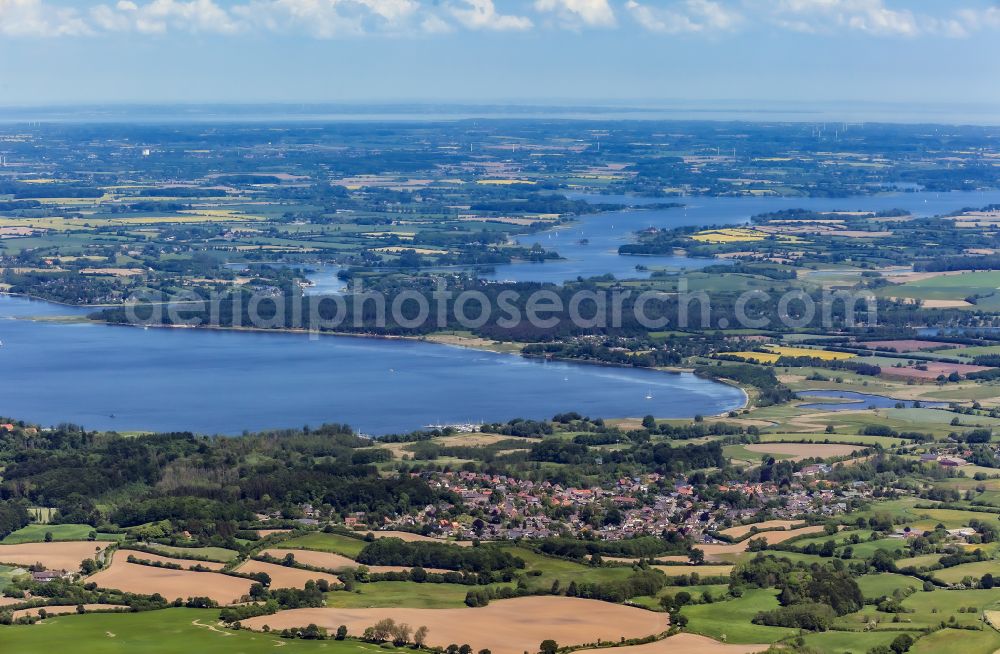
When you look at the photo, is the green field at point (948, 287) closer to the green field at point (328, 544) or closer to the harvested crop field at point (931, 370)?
the harvested crop field at point (931, 370)

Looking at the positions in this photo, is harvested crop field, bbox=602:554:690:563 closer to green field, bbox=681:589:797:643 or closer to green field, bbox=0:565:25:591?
green field, bbox=681:589:797:643

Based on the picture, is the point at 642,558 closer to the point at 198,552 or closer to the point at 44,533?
the point at 198,552

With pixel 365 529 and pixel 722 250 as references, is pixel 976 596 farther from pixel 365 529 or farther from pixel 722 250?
pixel 722 250

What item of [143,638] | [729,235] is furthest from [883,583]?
[729,235]

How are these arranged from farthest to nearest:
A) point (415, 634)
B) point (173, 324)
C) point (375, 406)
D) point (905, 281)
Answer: point (905, 281)
point (173, 324)
point (375, 406)
point (415, 634)

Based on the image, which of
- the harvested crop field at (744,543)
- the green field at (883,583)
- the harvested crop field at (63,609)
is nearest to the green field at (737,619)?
the green field at (883,583)

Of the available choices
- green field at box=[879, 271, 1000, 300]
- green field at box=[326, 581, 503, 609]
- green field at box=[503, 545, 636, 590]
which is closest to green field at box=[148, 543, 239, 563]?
green field at box=[326, 581, 503, 609]

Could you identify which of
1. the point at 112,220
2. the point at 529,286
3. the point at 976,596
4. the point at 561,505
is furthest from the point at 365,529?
the point at 112,220

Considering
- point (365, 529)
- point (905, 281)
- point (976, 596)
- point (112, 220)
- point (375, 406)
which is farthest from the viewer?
point (112, 220)
